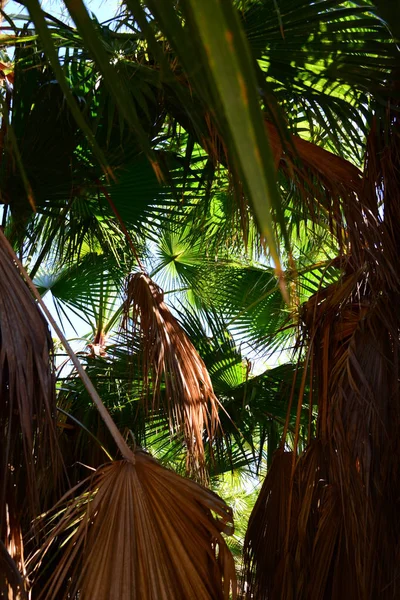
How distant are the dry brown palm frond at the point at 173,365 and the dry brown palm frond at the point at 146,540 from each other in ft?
2.46

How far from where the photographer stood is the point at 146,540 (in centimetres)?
113

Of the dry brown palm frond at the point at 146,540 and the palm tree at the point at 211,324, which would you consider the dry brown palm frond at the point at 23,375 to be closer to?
the palm tree at the point at 211,324

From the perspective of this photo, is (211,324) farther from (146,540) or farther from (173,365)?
(146,540)

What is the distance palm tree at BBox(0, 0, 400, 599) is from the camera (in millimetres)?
937

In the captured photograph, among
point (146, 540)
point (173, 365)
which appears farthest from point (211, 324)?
point (146, 540)

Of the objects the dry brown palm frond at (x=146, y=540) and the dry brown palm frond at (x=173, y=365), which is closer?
the dry brown palm frond at (x=146, y=540)

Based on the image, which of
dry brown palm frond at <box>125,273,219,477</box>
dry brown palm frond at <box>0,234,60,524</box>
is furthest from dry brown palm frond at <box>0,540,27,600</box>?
dry brown palm frond at <box>125,273,219,477</box>

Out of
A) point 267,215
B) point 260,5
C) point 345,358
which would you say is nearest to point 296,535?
point 345,358

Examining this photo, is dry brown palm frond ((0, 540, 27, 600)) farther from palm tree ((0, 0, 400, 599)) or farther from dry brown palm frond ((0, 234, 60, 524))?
dry brown palm frond ((0, 234, 60, 524))

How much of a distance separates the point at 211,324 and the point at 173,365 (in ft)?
2.93

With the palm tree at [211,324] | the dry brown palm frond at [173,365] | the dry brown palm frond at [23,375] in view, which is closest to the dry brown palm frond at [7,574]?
the palm tree at [211,324]

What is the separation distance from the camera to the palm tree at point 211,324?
94cm

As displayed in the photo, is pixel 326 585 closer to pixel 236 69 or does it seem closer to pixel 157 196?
pixel 157 196

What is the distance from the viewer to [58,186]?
7.01ft
